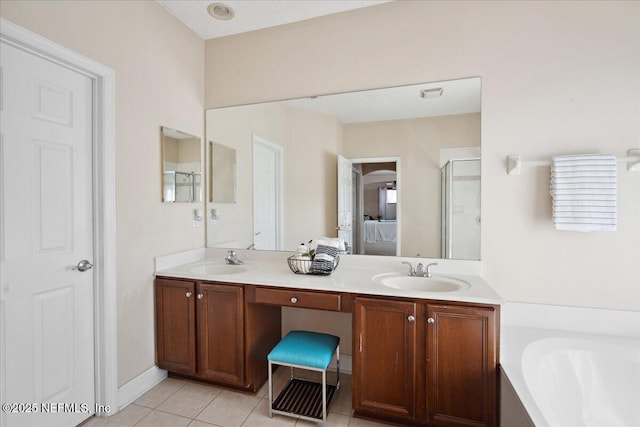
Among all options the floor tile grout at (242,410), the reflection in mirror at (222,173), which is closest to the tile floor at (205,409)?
the floor tile grout at (242,410)

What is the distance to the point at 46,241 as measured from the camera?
1544 mm

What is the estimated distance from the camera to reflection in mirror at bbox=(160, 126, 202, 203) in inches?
86.8

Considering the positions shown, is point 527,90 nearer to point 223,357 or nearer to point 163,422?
point 223,357

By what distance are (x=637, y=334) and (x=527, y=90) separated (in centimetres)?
153

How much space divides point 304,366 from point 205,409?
0.71 meters

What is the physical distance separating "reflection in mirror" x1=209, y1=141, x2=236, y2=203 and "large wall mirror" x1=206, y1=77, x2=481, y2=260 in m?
0.03

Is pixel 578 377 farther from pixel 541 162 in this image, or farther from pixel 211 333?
pixel 211 333

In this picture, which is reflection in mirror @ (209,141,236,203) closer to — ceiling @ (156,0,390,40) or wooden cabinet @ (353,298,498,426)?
ceiling @ (156,0,390,40)

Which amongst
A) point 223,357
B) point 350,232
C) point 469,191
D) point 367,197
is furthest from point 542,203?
point 223,357

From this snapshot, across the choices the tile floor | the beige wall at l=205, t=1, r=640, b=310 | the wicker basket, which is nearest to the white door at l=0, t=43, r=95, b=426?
the tile floor

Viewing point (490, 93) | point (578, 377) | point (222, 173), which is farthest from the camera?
point (222, 173)

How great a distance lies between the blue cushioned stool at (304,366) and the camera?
1.72 meters

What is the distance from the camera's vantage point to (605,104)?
5.73 ft

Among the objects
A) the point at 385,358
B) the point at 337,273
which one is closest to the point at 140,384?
the point at 337,273
